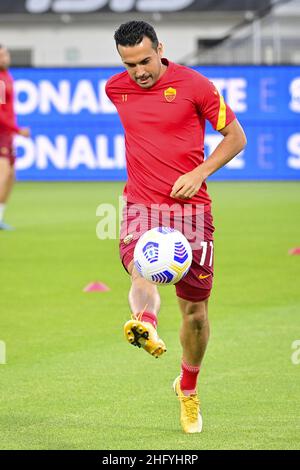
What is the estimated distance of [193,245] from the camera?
24.7 feet

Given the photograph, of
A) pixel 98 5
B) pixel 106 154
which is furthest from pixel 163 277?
pixel 98 5

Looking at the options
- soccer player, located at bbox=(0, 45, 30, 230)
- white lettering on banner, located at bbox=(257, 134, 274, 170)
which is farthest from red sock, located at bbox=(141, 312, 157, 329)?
white lettering on banner, located at bbox=(257, 134, 274, 170)

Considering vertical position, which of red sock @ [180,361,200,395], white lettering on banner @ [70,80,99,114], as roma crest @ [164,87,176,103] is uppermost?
as roma crest @ [164,87,176,103]

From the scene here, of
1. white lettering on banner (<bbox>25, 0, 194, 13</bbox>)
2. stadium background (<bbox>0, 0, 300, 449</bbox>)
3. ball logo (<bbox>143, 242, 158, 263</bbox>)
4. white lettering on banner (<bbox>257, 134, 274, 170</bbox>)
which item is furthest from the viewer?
white lettering on banner (<bbox>25, 0, 194, 13</bbox>)

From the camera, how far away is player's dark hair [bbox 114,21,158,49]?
24.2 ft

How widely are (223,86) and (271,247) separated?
452 inches

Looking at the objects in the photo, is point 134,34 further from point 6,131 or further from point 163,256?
point 6,131

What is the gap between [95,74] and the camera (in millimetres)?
28484

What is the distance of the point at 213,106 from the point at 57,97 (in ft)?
69.9

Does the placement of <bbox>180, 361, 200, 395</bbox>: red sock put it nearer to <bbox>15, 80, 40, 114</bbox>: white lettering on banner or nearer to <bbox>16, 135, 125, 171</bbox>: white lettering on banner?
<bbox>16, 135, 125, 171</bbox>: white lettering on banner

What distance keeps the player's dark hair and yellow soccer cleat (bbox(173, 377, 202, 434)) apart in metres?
2.10

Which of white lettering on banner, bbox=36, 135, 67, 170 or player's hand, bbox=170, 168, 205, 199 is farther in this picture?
white lettering on banner, bbox=36, 135, 67, 170

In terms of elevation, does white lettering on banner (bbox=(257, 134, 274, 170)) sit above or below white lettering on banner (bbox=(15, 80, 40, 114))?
below
